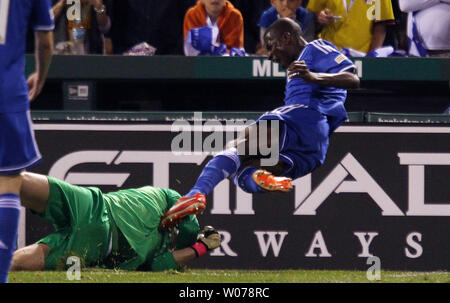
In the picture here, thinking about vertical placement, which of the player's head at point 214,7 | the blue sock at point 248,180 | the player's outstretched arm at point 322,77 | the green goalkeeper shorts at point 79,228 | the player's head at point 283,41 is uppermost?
the player's head at point 214,7

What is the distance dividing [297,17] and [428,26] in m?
1.10

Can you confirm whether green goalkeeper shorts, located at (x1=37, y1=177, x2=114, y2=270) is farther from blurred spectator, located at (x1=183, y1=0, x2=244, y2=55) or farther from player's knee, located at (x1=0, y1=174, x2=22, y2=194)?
blurred spectator, located at (x1=183, y1=0, x2=244, y2=55)

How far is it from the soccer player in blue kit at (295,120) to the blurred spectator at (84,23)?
2.26 m

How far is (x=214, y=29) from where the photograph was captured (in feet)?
25.4

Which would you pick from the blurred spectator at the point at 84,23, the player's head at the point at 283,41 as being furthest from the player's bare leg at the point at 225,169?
the blurred spectator at the point at 84,23

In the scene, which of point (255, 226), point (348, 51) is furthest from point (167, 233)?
point (348, 51)

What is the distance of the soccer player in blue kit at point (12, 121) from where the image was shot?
4.16 meters

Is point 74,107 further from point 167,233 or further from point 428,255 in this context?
point 428,255

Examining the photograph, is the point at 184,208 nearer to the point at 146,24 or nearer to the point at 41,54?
the point at 41,54

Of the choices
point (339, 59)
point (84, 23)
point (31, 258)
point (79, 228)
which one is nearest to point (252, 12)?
point (84, 23)

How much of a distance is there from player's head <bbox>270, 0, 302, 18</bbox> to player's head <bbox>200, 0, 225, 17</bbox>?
1.56 feet

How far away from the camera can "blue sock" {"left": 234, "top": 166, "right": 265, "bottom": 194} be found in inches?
231

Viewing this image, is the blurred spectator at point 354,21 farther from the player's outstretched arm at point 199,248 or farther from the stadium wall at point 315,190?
the player's outstretched arm at point 199,248
